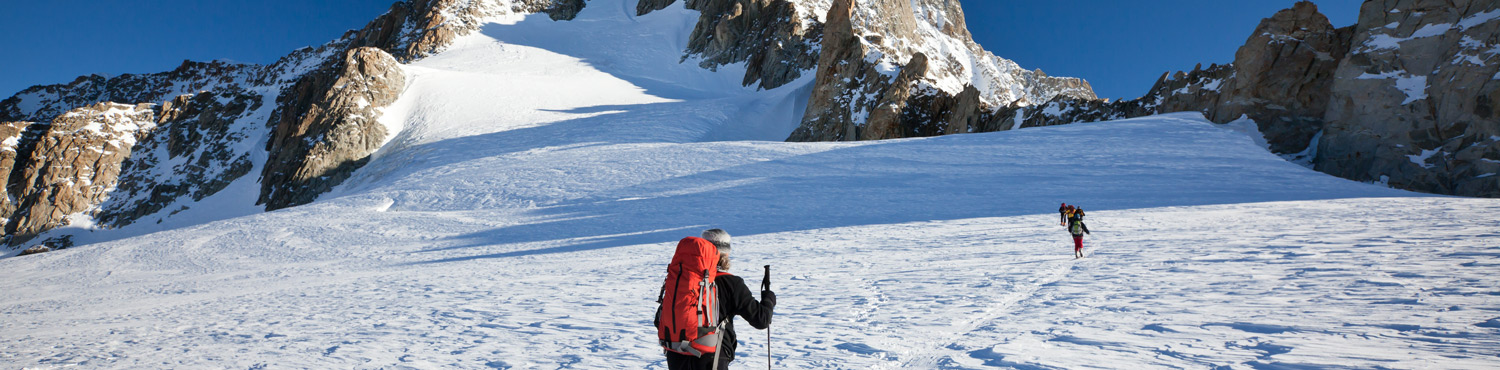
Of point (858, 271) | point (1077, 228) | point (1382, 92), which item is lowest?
point (858, 271)

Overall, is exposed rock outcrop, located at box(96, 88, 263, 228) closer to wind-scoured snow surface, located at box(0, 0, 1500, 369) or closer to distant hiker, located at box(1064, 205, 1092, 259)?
wind-scoured snow surface, located at box(0, 0, 1500, 369)

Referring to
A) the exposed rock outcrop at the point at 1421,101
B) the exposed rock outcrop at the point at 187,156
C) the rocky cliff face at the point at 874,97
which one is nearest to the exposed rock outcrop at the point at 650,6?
the rocky cliff face at the point at 874,97

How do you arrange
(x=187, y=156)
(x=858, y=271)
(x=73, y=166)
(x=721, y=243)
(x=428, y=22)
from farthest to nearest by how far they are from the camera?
(x=428, y=22), (x=187, y=156), (x=73, y=166), (x=858, y=271), (x=721, y=243)

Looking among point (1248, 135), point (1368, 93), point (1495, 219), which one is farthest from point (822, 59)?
point (1495, 219)

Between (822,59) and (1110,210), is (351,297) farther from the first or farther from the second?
(822,59)

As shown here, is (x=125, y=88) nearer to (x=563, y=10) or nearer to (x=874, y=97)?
(x=563, y=10)

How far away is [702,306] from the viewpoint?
11.7 feet

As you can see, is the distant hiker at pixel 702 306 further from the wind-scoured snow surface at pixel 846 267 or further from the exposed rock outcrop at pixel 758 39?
the exposed rock outcrop at pixel 758 39

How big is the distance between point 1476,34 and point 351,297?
34041 millimetres

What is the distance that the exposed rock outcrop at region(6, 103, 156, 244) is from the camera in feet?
193

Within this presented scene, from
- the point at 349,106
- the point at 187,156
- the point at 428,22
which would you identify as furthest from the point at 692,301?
the point at 428,22

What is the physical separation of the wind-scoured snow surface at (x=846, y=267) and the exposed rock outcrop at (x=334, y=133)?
2093 cm

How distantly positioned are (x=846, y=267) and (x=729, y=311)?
715 centimetres

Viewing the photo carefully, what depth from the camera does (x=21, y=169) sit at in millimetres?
62406
